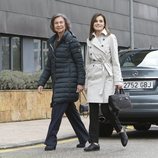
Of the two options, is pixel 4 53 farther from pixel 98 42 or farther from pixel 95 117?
pixel 95 117

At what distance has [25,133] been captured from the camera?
442 inches

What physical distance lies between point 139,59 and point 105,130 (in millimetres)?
1413

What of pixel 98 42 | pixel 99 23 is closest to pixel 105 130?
pixel 98 42

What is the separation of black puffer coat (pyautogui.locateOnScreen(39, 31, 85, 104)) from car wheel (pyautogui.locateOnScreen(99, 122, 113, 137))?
7.21ft

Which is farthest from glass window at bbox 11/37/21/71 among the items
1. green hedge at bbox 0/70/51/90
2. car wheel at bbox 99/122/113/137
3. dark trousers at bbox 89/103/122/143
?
dark trousers at bbox 89/103/122/143

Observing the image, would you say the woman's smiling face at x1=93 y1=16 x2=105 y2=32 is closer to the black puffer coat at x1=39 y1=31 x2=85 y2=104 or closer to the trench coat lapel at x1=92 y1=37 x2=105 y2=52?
the trench coat lapel at x1=92 y1=37 x2=105 y2=52

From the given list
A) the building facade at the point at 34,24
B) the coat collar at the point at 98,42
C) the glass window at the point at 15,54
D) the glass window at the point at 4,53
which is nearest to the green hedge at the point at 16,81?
the building facade at the point at 34,24

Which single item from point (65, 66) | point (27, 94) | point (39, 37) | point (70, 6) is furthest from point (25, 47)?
point (65, 66)

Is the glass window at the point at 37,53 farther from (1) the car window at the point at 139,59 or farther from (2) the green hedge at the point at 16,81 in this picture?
(1) the car window at the point at 139,59

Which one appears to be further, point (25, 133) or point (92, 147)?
point (25, 133)

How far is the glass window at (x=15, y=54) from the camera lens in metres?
21.2

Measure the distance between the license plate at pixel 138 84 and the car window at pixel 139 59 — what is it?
0.38 m

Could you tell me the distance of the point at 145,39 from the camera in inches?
1186

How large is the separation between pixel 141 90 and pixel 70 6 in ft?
46.5
